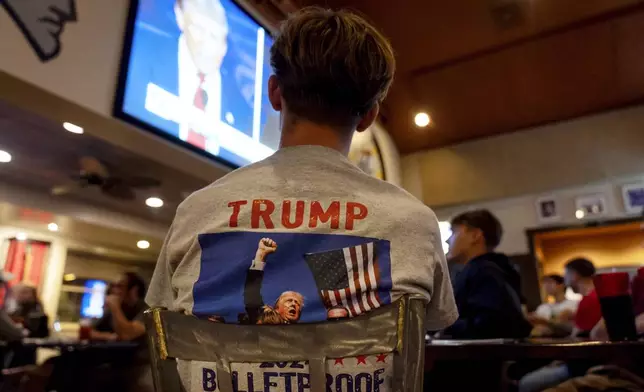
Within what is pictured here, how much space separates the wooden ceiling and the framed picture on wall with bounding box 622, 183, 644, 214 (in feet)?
3.19

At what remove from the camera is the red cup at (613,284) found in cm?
135

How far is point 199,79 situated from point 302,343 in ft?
8.71

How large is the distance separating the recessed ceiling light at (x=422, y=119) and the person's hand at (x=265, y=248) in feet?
18.0

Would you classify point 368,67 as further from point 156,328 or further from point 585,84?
point 585,84

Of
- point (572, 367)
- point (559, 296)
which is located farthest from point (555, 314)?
point (572, 367)

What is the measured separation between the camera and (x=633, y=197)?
17.2 feet

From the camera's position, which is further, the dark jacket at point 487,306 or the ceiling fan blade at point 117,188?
the ceiling fan blade at point 117,188

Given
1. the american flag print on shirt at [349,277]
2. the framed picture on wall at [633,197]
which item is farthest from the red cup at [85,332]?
the framed picture on wall at [633,197]

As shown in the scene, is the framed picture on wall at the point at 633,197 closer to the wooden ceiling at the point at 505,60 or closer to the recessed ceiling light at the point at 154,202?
the wooden ceiling at the point at 505,60

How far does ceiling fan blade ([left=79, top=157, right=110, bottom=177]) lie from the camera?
12.3 ft

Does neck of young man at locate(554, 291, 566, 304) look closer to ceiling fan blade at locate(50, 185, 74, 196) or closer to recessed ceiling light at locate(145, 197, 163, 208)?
recessed ceiling light at locate(145, 197, 163, 208)

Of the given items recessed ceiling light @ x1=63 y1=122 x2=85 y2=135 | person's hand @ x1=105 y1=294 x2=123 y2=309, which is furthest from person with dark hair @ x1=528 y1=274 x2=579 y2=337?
recessed ceiling light @ x1=63 y1=122 x2=85 y2=135

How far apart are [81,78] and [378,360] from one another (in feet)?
8.22

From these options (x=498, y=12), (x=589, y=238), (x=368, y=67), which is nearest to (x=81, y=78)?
(x=368, y=67)
